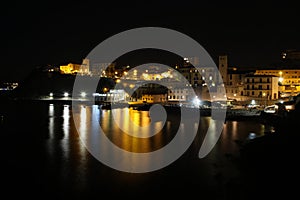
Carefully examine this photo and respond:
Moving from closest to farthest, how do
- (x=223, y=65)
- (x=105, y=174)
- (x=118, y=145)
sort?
(x=105, y=174), (x=118, y=145), (x=223, y=65)

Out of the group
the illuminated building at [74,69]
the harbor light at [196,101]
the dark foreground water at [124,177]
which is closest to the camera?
the dark foreground water at [124,177]

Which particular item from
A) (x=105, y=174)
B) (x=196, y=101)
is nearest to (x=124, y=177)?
(x=105, y=174)

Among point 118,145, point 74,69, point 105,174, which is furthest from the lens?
point 74,69

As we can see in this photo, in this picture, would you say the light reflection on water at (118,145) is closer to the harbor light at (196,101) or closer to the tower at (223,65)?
the harbor light at (196,101)

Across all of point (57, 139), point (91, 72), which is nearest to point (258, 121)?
point (57, 139)

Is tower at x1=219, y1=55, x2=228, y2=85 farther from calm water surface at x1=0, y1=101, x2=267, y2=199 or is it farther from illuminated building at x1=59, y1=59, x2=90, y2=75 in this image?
illuminated building at x1=59, y1=59, x2=90, y2=75

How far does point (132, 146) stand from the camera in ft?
35.4

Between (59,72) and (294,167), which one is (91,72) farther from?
(294,167)

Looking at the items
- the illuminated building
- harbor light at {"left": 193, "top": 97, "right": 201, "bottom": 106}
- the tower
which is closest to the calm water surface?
harbor light at {"left": 193, "top": 97, "right": 201, "bottom": 106}

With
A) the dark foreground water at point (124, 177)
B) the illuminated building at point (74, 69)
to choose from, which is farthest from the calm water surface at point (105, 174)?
the illuminated building at point (74, 69)

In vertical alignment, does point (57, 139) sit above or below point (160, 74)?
below

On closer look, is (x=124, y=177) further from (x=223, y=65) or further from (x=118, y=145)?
(x=223, y=65)

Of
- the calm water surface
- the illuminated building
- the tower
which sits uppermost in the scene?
the illuminated building

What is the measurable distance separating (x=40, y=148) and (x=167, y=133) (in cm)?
573
